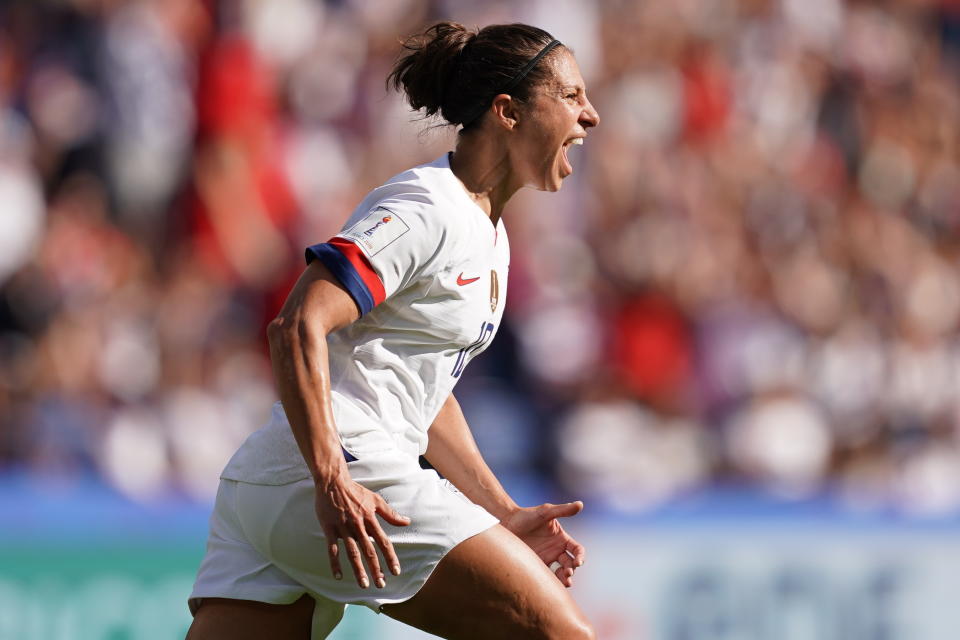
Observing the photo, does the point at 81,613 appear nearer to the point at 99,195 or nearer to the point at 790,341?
the point at 99,195

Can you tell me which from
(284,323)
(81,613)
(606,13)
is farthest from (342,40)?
(284,323)

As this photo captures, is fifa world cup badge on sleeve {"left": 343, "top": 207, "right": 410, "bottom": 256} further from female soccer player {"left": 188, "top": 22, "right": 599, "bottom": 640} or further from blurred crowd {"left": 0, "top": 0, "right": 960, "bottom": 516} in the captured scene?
blurred crowd {"left": 0, "top": 0, "right": 960, "bottom": 516}

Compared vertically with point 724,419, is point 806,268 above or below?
above

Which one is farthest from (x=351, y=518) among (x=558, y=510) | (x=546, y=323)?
(x=546, y=323)

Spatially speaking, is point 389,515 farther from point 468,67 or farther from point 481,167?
point 468,67

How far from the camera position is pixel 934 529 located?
7.61m

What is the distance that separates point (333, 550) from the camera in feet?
9.90

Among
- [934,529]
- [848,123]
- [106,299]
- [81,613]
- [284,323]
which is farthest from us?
[848,123]

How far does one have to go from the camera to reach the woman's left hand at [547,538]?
371 cm

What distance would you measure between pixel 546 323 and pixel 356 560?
493 cm

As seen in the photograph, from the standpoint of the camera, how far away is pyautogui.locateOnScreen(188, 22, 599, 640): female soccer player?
308cm

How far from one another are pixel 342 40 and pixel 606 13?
77.7 inches

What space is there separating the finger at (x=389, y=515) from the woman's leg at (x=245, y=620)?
52 centimetres

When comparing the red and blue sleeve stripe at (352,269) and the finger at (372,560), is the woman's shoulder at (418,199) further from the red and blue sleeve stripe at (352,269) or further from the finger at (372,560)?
the finger at (372,560)
